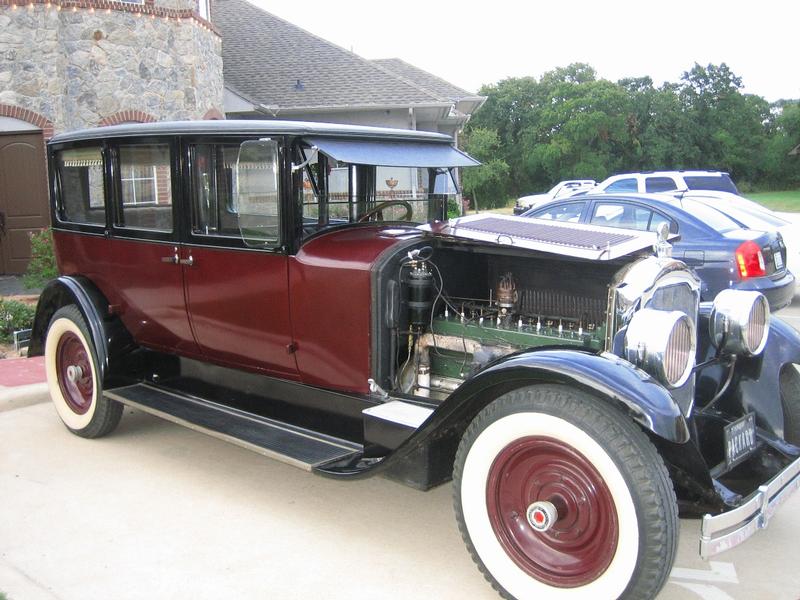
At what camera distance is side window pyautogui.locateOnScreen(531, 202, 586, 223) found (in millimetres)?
8188

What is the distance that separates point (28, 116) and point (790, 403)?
33.6 feet

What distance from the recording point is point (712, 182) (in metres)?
14.5

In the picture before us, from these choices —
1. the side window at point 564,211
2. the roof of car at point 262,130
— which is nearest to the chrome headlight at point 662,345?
the roof of car at point 262,130

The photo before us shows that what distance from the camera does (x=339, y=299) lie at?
3.44m

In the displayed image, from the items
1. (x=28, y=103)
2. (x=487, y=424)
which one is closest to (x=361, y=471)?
(x=487, y=424)

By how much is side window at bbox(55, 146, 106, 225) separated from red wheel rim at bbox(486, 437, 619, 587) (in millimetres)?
3106

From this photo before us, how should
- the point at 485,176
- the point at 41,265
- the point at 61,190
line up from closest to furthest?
the point at 61,190
the point at 41,265
the point at 485,176

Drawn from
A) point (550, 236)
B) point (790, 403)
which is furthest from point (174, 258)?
point (790, 403)

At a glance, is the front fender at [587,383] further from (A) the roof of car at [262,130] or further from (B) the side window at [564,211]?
(B) the side window at [564,211]

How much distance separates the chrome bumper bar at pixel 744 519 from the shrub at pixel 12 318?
6.49 metres

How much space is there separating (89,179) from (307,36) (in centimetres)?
1383

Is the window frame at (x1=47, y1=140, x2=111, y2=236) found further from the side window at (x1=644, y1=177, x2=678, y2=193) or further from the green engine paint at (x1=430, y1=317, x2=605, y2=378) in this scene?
the side window at (x1=644, y1=177, x2=678, y2=193)

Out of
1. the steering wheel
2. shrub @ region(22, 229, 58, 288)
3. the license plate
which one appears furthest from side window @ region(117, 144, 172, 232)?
shrub @ region(22, 229, 58, 288)

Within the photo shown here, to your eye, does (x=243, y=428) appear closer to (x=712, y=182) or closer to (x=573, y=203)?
(x=573, y=203)
